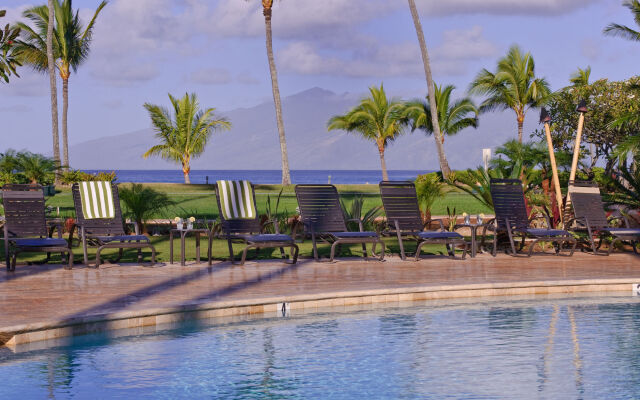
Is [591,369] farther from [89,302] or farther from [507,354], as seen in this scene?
[89,302]

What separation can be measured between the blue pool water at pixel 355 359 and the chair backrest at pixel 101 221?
3.93 m

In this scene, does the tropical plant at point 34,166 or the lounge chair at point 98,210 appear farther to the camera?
the tropical plant at point 34,166

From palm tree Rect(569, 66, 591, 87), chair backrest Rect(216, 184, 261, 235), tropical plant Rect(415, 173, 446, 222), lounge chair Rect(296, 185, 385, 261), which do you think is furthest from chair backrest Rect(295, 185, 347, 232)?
palm tree Rect(569, 66, 591, 87)

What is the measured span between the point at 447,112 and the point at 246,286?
3741 cm

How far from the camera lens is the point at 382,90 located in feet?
151

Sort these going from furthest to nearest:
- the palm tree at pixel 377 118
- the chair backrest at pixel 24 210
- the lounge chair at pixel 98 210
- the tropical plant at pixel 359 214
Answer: the palm tree at pixel 377 118 → the tropical plant at pixel 359 214 → the lounge chair at pixel 98 210 → the chair backrest at pixel 24 210

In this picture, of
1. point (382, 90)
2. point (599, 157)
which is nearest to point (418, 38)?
point (599, 157)

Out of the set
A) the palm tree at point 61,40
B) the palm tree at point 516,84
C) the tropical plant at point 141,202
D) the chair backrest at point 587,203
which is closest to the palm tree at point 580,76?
the palm tree at point 516,84

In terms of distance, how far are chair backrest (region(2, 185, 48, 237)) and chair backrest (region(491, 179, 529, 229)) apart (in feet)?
19.5

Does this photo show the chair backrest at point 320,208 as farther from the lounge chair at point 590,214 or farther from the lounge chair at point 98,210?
the lounge chair at point 590,214

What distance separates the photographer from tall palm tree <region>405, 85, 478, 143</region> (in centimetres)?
4359

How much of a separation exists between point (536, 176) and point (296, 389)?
9.04 meters

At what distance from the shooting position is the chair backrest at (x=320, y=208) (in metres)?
10.6

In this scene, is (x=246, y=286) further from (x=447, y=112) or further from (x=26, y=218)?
(x=447, y=112)
